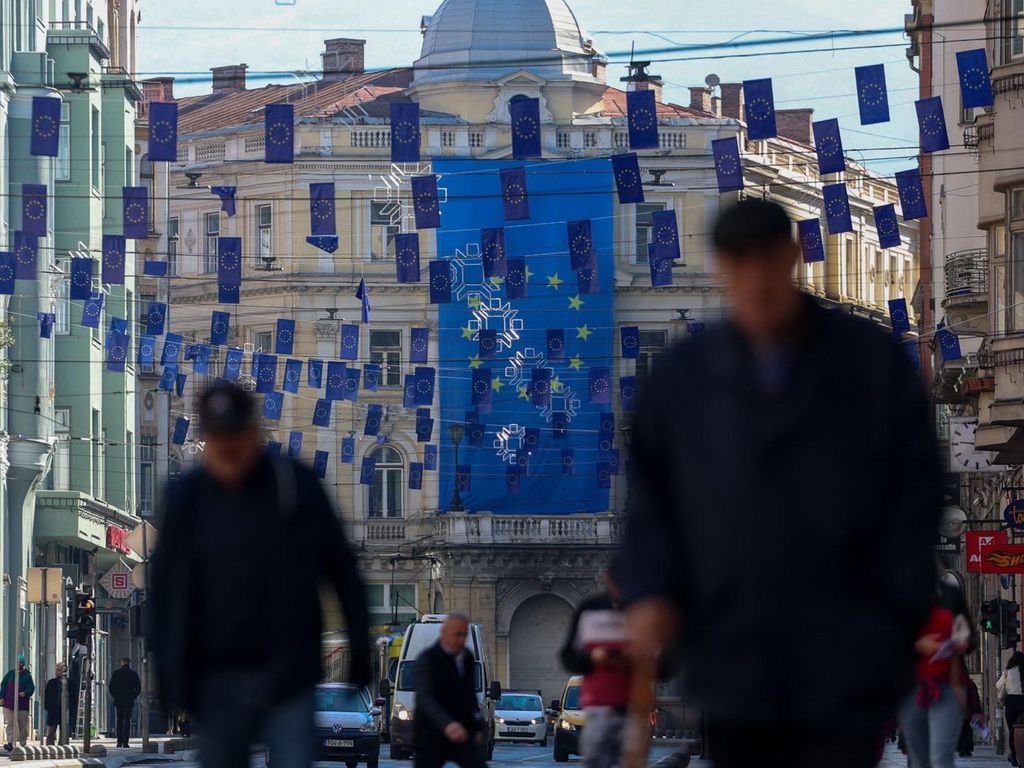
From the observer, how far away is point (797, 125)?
9319cm

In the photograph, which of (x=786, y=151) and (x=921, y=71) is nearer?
(x=921, y=71)

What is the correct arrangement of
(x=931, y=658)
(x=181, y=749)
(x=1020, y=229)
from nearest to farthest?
(x=931, y=658), (x=1020, y=229), (x=181, y=749)

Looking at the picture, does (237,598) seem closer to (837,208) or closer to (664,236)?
(837,208)

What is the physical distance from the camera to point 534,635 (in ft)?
262

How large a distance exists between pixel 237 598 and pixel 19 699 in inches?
1467

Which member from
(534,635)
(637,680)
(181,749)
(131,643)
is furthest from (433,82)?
(637,680)

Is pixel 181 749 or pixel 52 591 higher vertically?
pixel 52 591

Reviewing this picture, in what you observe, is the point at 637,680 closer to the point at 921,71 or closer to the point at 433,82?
the point at 921,71

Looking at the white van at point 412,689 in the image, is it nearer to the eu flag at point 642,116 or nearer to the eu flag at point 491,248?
the eu flag at point 491,248

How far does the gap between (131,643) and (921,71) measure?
87.7 ft

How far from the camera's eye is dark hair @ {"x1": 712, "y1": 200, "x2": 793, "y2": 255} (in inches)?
213

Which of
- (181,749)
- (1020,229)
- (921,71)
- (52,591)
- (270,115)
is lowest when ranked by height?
(181,749)

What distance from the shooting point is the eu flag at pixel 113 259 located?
144ft

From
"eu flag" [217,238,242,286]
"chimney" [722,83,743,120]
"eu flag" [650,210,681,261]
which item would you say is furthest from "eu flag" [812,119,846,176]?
"chimney" [722,83,743,120]
